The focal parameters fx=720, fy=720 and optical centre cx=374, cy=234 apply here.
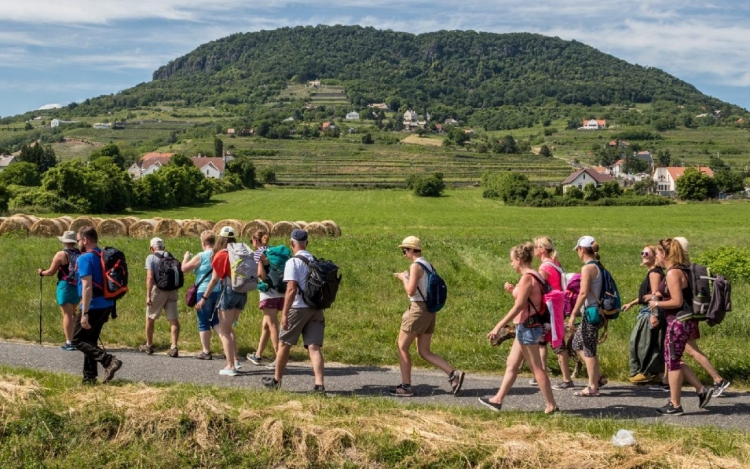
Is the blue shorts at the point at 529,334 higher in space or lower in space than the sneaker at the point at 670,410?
higher

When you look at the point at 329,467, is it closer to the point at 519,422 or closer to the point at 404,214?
the point at 519,422

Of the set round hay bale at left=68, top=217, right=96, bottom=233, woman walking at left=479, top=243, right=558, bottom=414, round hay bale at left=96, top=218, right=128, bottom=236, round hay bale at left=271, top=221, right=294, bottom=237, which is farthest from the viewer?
round hay bale at left=271, top=221, right=294, bottom=237

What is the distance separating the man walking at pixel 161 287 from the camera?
1111 cm

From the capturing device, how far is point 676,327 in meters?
8.11

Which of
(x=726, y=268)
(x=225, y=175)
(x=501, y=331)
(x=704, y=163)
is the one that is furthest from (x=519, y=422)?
(x=704, y=163)

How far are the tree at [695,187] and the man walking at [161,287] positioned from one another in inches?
3639

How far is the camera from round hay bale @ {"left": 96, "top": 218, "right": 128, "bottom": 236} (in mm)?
37969

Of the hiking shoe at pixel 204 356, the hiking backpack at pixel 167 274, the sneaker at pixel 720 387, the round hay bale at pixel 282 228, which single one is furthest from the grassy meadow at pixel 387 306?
the round hay bale at pixel 282 228

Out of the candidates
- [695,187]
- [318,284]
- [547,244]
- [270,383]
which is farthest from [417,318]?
[695,187]

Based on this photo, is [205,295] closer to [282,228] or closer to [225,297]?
[225,297]

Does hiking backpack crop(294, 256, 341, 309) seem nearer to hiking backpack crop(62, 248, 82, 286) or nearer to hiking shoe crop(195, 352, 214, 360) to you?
hiking shoe crop(195, 352, 214, 360)

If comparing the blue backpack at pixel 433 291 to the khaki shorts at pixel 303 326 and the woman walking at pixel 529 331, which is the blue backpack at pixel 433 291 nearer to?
the woman walking at pixel 529 331

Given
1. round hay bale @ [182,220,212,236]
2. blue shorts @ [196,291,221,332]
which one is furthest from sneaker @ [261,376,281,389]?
round hay bale @ [182,220,212,236]

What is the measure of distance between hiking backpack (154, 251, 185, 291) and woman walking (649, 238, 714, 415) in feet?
22.7
